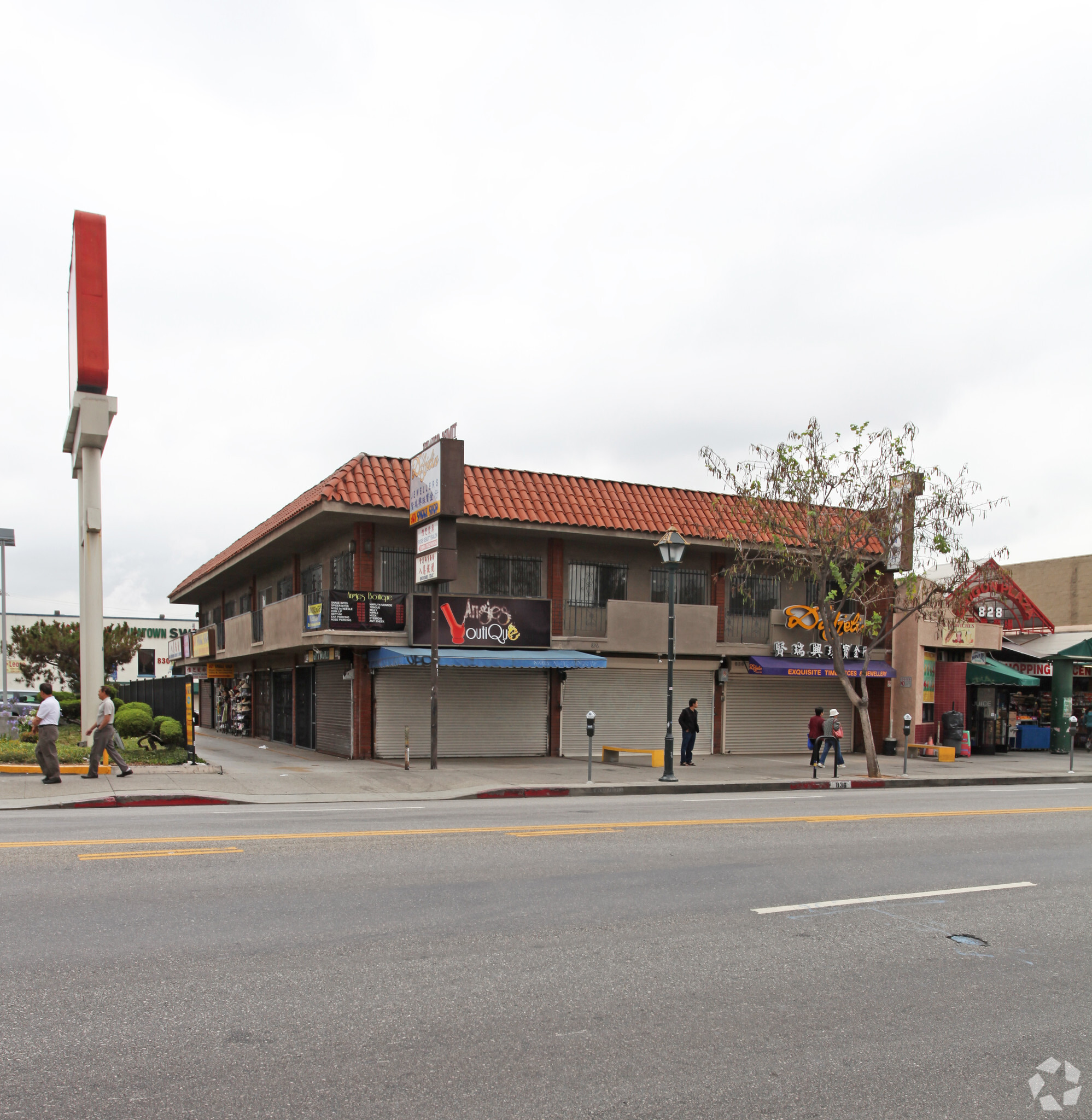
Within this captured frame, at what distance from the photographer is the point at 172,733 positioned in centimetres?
2225

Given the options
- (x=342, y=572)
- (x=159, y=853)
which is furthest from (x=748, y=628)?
(x=159, y=853)

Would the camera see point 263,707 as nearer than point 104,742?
No

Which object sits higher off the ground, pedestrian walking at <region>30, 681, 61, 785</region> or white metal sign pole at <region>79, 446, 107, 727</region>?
white metal sign pole at <region>79, 446, 107, 727</region>

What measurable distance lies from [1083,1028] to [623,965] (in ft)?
8.88

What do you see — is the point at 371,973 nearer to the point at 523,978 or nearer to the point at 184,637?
the point at 523,978

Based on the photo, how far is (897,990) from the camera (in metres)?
6.14

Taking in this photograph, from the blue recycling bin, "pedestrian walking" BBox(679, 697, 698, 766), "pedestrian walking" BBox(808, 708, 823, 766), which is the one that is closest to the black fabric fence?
"pedestrian walking" BBox(679, 697, 698, 766)

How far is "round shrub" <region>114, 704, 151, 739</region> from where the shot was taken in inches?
881

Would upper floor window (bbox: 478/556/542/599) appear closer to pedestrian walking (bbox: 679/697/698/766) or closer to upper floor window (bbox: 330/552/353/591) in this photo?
upper floor window (bbox: 330/552/353/591)

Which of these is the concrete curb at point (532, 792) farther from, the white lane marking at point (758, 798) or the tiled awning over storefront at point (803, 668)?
the tiled awning over storefront at point (803, 668)

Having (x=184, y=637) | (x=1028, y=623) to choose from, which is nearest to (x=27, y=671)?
(x=184, y=637)

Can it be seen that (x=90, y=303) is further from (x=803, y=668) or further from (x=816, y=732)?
(x=803, y=668)

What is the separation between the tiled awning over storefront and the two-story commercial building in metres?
0.09

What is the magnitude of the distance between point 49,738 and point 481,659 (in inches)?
392
